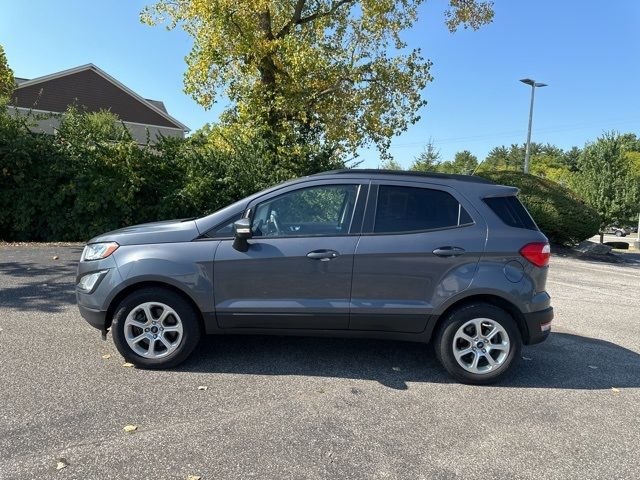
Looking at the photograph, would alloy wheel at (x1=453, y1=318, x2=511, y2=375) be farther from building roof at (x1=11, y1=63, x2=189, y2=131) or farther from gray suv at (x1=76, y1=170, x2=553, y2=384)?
building roof at (x1=11, y1=63, x2=189, y2=131)

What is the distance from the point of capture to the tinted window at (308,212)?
416 centimetres

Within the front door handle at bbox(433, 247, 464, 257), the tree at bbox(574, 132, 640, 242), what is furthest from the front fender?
the tree at bbox(574, 132, 640, 242)

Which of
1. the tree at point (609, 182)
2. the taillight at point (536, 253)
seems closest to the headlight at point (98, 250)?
the taillight at point (536, 253)

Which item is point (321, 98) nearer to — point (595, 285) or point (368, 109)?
point (368, 109)

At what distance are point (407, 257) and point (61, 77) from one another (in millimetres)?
37865

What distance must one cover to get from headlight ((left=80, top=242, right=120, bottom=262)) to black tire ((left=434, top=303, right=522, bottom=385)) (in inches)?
114

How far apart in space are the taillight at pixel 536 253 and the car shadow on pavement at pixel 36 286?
5.24m

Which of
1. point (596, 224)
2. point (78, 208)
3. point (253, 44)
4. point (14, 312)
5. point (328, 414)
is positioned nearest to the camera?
point (328, 414)

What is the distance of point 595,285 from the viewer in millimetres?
9734

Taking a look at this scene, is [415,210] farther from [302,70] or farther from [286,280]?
[302,70]

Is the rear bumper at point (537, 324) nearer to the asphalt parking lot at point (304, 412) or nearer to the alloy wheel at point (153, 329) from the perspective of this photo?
the asphalt parking lot at point (304, 412)

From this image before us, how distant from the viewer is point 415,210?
164 inches

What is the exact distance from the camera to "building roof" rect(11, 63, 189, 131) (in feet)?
112

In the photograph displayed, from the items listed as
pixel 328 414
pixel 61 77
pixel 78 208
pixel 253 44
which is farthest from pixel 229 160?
pixel 61 77
